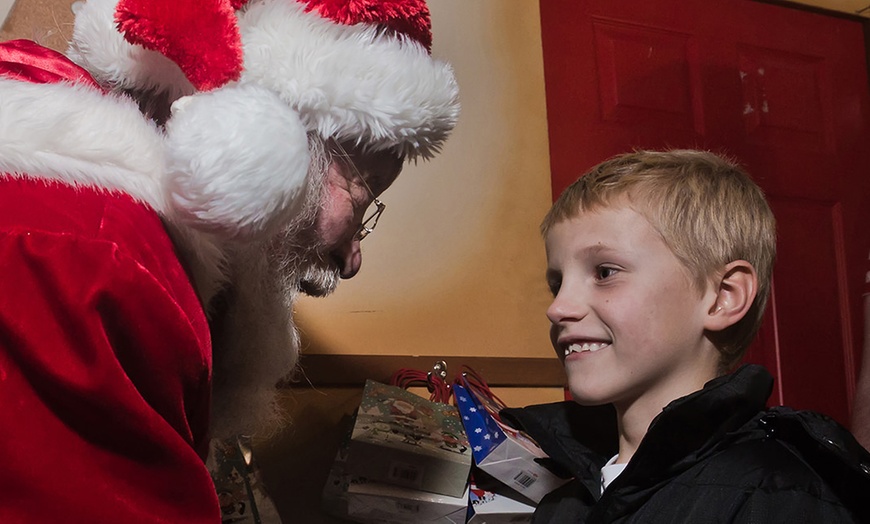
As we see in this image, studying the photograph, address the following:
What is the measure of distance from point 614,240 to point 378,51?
15.3 inches

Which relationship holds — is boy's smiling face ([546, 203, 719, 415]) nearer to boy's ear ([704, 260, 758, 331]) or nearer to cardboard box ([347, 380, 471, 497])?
boy's ear ([704, 260, 758, 331])

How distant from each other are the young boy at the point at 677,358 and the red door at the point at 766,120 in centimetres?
65

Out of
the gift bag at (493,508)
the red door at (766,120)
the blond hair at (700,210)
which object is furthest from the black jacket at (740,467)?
the red door at (766,120)

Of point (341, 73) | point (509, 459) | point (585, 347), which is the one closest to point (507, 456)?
point (509, 459)

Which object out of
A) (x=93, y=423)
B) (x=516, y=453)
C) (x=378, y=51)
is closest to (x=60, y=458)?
(x=93, y=423)

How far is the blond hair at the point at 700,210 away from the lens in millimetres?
1048

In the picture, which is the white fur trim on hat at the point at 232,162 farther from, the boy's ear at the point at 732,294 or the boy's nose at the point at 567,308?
the boy's ear at the point at 732,294

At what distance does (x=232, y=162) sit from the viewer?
0.75m

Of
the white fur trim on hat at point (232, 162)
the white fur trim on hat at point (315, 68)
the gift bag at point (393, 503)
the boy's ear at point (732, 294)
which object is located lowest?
the gift bag at point (393, 503)

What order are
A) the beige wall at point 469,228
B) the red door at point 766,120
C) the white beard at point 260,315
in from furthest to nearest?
the red door at point 766,120 → the beige wall at point 469,228 → the white beard at point 260,315

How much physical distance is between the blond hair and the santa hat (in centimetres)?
26

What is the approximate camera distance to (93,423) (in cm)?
67

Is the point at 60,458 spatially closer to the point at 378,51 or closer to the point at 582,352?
the point at 378,51

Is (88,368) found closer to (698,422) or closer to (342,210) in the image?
(342,210)
